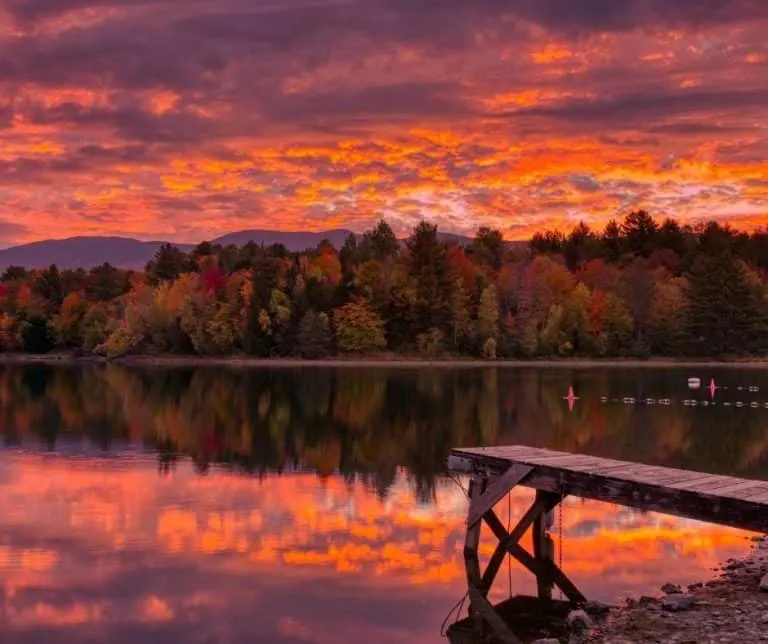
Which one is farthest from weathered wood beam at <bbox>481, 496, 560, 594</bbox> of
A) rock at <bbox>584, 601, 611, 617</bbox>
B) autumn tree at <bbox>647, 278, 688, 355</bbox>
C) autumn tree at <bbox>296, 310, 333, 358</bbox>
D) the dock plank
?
autumn tree at <bbox>647, 278, 688, 355</bbox>

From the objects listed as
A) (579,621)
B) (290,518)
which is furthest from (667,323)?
(579,621)

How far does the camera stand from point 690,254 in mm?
162000

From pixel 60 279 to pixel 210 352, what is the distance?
4947 cm

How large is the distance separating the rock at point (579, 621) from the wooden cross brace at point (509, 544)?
170 centimetres

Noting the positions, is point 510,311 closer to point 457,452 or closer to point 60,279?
point 60,279

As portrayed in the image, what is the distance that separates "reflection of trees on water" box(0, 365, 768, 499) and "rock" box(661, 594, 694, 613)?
1343cm

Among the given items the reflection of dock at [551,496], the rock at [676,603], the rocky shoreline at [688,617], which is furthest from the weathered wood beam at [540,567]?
the rock at [676,603]

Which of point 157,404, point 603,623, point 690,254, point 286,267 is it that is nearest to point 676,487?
point 603,623

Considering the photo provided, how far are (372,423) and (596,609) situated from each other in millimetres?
34667

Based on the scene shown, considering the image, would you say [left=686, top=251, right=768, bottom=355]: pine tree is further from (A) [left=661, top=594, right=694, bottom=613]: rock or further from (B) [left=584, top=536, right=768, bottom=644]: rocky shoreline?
(A) [left=661, top=594, right=694, bottom=613]: rock

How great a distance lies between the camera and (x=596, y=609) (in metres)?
18.5

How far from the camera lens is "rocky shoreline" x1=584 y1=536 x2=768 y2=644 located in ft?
49.9

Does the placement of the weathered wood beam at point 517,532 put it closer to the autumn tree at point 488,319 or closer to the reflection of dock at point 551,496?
the reflection of dock at point 551,496

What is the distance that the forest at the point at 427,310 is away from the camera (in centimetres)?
13612
